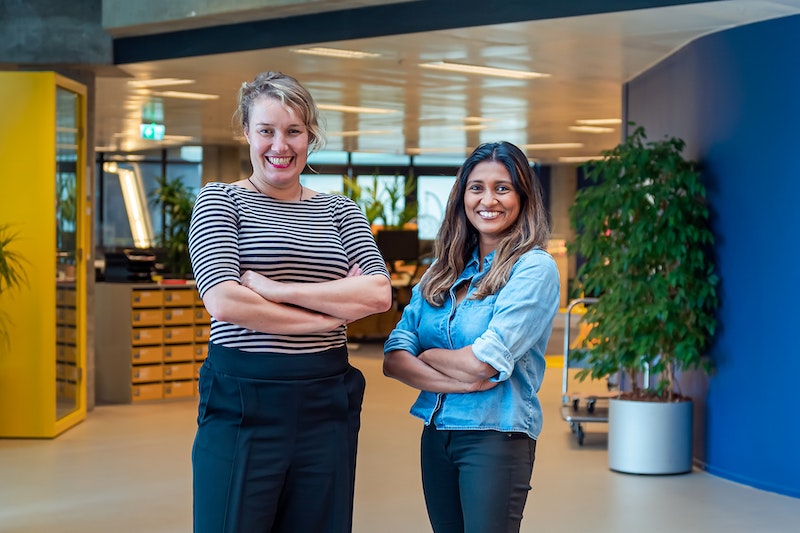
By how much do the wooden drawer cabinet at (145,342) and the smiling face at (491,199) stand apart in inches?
265

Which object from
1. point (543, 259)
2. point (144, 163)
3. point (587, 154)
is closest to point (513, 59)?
point (543, 259)

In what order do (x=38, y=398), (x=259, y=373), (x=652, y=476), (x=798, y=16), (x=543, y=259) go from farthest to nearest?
(x=38, y=398) < (x=652, y=476) < (x=798, y=16) < (x=543, y=259) < (x=259, y=373)

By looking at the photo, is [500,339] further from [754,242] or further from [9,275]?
[9,275]

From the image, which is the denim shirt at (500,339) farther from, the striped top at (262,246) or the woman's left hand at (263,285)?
the woman's left hand at (263,285)

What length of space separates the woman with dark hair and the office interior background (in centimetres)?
357

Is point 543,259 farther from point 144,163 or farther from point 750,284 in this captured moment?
point 144,163

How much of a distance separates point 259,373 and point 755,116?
182 inches

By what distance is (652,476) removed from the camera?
6273 millimetres

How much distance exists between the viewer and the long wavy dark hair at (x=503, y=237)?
2.48 metres

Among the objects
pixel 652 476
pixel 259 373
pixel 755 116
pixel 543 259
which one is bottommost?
pixel 652 476

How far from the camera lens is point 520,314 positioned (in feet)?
7.88

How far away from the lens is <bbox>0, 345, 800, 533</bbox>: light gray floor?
5117 millimetres

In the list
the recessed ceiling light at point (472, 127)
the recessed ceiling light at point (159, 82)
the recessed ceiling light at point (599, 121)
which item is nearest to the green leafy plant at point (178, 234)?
the recessed ceiling light at point (159, 82)

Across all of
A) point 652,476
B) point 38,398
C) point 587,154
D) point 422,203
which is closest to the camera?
point 652,476
